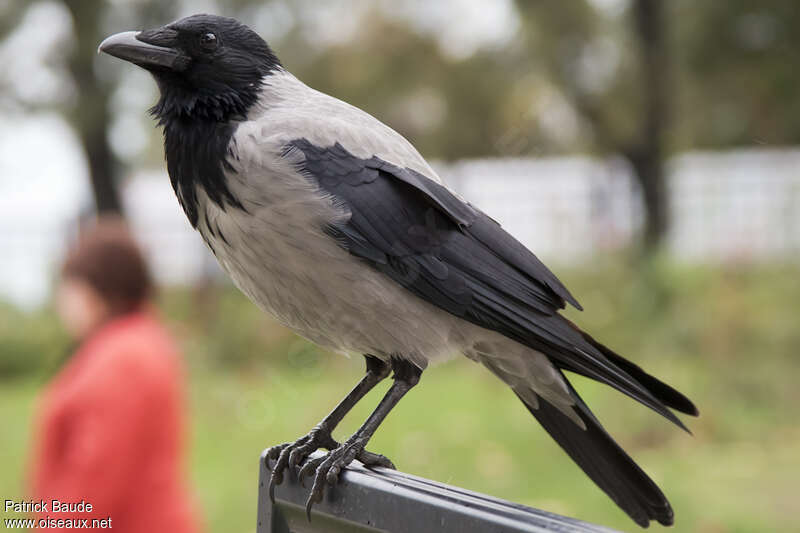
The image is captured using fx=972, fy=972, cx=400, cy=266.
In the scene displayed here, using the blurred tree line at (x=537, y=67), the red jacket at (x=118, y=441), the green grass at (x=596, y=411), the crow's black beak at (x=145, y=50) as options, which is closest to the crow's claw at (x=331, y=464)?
the crow's black beak at (x=145, y=50)

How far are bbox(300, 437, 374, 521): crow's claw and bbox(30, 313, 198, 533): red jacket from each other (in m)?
1.55

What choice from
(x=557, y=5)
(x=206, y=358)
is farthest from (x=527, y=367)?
(x=557, y=5)

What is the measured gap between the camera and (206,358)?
8.00 meters

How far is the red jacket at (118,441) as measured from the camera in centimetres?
316

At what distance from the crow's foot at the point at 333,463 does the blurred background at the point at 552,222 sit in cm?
320

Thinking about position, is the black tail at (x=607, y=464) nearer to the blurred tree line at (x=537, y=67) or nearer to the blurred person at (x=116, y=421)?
the blurred person at (x=116, y=421)

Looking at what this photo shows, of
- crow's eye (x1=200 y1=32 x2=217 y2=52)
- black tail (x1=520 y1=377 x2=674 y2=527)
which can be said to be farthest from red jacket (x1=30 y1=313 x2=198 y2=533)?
crow's eye (x1=200 y1=32 x2=217 y2=52)

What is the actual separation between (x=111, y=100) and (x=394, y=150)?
8.67m

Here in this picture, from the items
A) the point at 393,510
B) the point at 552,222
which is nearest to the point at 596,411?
the point at 552,222

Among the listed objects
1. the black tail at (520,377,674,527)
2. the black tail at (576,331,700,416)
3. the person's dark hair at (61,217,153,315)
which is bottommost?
the black tail at (520,377,674,527)

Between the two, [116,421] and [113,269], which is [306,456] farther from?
[113,269]

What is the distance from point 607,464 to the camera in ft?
6.44

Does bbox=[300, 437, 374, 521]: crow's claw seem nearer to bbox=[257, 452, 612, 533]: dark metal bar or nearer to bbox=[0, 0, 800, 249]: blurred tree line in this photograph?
bbox=[257, 452, 612, 533]: dark metal bar

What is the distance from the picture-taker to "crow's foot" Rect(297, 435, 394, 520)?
1.67 meters
